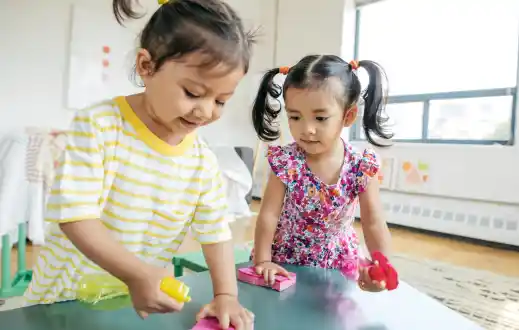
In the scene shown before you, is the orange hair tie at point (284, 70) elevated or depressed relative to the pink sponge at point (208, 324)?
elevated

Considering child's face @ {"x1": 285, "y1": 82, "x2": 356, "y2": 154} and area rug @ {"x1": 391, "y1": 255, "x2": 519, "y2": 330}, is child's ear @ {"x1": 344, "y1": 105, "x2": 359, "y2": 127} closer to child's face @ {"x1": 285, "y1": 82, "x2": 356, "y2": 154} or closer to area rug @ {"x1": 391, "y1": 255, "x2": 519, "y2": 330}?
child's face @ {"x1": 285, "y1": 82, "x2": 356, "y2": 154}

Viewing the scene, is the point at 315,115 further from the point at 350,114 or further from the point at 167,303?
the point at 167,303

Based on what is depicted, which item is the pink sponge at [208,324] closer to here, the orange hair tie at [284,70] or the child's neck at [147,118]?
the child's neck at [147,118]

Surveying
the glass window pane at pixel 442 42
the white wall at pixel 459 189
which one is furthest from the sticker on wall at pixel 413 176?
the glass window pane at pixel 442 42

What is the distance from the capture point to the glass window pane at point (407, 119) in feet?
10.1

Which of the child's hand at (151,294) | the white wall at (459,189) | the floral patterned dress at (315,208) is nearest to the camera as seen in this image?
the child's hand at (151,294)

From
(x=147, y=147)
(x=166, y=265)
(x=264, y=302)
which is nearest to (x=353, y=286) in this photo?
(x=264, y=302)

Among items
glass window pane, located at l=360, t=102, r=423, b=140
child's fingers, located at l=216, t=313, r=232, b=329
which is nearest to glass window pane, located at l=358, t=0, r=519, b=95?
glass window pane, located at l=360, t=102, r=423, b=140

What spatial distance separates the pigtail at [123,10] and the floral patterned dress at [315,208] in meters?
0.42

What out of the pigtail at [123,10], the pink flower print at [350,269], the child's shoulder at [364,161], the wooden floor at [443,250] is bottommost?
the wooden floor at [443,250]

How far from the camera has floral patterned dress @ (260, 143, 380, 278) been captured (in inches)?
35.6

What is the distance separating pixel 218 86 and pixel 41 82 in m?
2.69

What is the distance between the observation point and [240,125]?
4.12m

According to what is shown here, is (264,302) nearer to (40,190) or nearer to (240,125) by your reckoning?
(40,190)
